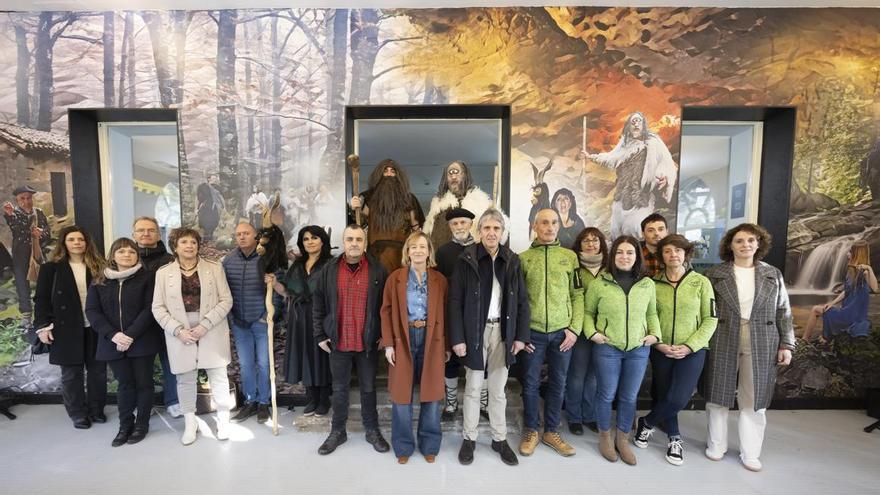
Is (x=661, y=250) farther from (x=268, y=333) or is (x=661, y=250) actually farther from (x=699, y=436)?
(x=268, y=333)

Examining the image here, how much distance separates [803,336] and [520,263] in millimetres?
3235

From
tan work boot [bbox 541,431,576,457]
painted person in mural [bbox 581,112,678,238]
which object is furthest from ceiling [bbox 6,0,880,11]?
tan work boot [bbox 541,431,576,457]

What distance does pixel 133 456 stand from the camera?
254 centimetres

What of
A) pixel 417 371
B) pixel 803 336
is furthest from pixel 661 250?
pixel 803 336

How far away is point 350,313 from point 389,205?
106 centimetres

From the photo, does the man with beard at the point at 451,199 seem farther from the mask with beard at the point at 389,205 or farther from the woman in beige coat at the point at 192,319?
the woman in beige coat at the point at 192,319

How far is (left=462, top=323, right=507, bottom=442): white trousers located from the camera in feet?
7.95

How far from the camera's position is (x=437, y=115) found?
11.5 feet

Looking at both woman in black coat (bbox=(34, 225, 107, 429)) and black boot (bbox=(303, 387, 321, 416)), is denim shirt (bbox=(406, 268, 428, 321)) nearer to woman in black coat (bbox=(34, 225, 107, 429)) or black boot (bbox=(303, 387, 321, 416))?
black boot (bbox=(303, 387, 321, 416))

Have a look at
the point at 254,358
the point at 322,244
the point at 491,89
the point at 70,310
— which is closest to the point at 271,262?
the point at 322,244

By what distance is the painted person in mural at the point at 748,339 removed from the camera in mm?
2455

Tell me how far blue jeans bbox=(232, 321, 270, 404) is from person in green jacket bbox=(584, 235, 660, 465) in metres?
2.70

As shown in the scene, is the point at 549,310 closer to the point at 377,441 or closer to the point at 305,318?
the point at 377,441

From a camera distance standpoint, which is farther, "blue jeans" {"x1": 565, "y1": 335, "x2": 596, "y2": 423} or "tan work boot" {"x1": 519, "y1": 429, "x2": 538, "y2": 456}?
"blue jeans" {"x1": 565, "y1": 335, "x2": 596, "y2": 423}
